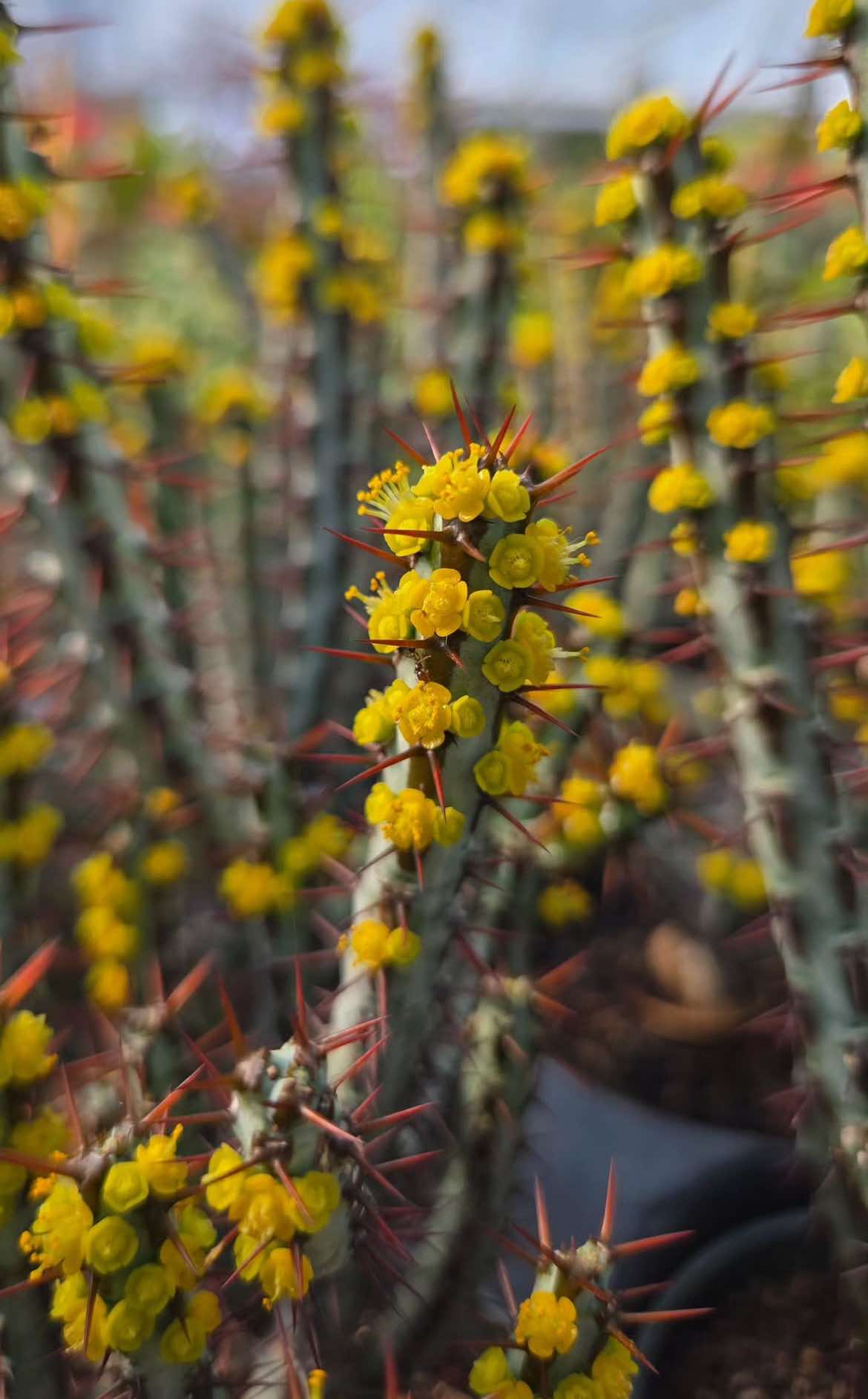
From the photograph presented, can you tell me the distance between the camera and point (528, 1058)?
1.28 metres

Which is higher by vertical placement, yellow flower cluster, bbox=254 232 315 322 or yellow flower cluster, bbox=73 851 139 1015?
yellow flower cluster, bbox=254 232 315 322

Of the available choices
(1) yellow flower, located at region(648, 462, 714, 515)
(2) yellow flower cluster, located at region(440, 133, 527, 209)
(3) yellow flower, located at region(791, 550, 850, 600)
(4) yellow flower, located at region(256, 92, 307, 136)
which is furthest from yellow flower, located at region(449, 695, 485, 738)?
(4) yellow flower, located at region(256, 92, 307, 136)

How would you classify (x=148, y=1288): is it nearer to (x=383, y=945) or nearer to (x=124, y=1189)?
(x=124, y=1189)

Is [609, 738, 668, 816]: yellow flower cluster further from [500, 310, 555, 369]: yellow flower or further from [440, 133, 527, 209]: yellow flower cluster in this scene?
[500, 310, 555, 369]: yellow flower

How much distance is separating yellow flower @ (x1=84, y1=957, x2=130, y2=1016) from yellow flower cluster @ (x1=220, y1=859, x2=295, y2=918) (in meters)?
0.25

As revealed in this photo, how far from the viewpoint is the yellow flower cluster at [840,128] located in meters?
1.05

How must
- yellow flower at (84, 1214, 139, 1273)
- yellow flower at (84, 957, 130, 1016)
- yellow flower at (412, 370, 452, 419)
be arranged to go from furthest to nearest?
1. yellow flower at (412, 370, 452, 419)
2. yellow flower at (84, 957, 130, 1016)
3. yellow flower at (84, 1214, 139, 1273)

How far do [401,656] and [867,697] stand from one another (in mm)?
1172

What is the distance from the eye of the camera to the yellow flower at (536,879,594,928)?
1576mm

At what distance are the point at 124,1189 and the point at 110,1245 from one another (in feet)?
0.14

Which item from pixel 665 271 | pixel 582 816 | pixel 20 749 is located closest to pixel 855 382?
pixel 665 271

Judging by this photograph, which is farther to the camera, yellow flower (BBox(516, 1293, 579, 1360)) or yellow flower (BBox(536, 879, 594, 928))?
yellow flower (BBox(536, 879, 594, 928))

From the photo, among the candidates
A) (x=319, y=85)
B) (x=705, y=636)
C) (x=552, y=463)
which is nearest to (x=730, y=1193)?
(x=705, y=636)

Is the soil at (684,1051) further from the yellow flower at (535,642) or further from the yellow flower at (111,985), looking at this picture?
the yellow flower at (535,642)
